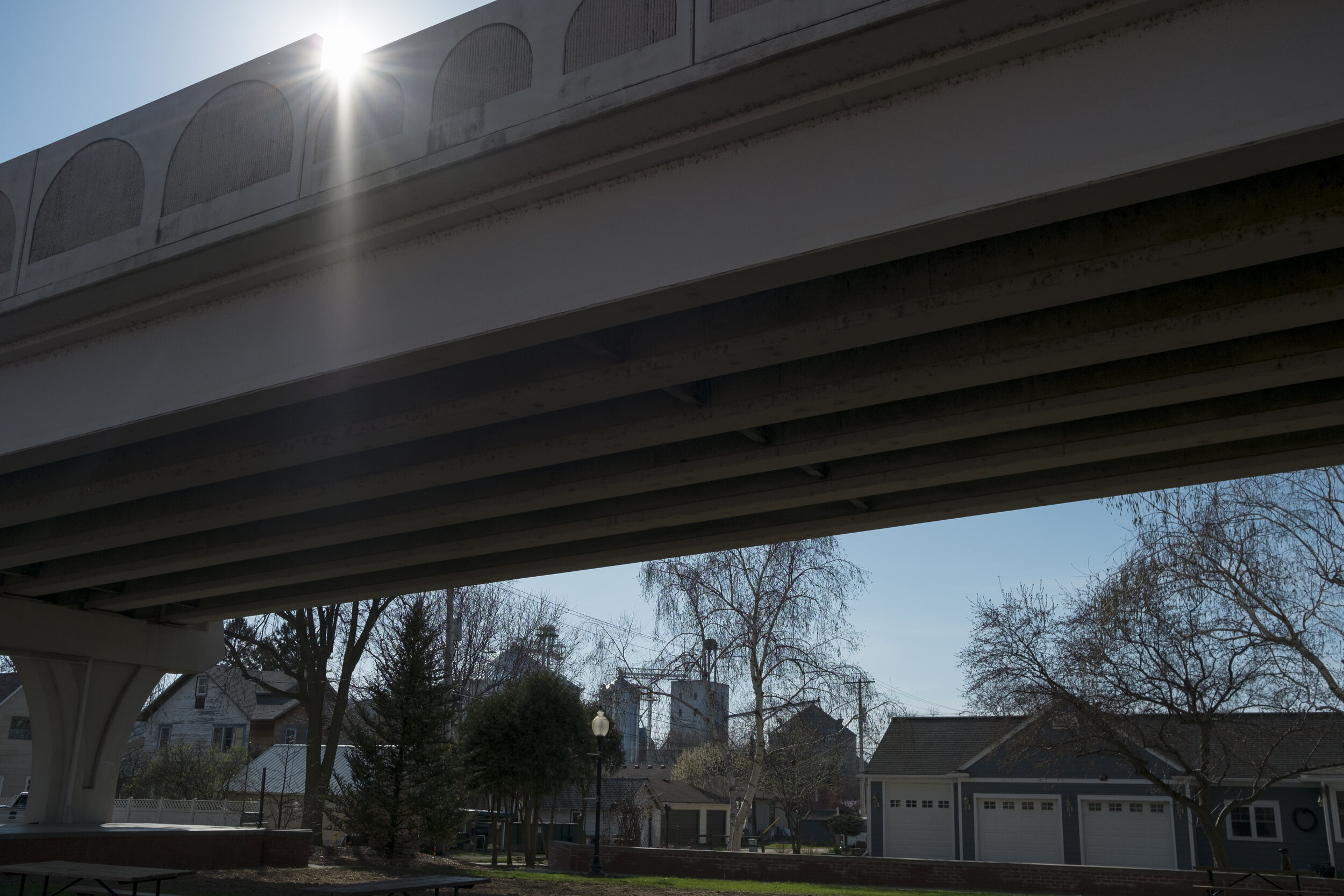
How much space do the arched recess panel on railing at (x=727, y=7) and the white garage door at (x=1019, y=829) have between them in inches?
1240

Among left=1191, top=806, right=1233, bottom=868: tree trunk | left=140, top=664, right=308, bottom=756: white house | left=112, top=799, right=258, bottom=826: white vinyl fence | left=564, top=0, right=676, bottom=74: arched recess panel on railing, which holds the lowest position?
left=112, top=799, right=258, bottom=826: white vinyl fence

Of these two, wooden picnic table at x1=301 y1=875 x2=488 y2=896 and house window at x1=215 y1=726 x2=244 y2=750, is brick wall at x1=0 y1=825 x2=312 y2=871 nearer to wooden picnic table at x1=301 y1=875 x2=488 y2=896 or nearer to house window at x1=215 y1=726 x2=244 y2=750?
wooden picnic table at x1=301 y1=875 x2=488 y2=896

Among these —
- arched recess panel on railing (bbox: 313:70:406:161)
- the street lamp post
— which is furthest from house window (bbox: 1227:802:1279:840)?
arched recess panel on railing (bbox: 313:70:406:161)

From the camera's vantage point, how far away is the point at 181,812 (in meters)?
33.5

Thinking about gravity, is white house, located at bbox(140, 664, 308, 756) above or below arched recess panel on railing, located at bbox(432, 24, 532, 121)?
below

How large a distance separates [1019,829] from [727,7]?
106 feet

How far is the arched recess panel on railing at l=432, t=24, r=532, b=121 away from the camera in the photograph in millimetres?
8547

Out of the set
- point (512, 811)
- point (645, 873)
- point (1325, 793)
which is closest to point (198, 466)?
point (645, 873)

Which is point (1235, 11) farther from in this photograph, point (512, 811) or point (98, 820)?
point (512, 811)

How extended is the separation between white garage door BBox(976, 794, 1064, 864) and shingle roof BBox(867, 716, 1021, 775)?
5.27 ft

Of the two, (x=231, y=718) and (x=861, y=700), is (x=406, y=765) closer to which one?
(x=861, y=700)

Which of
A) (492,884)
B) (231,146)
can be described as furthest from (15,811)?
(231,146)

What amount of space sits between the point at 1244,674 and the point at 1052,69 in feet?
49.3

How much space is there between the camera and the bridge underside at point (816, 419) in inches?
297
